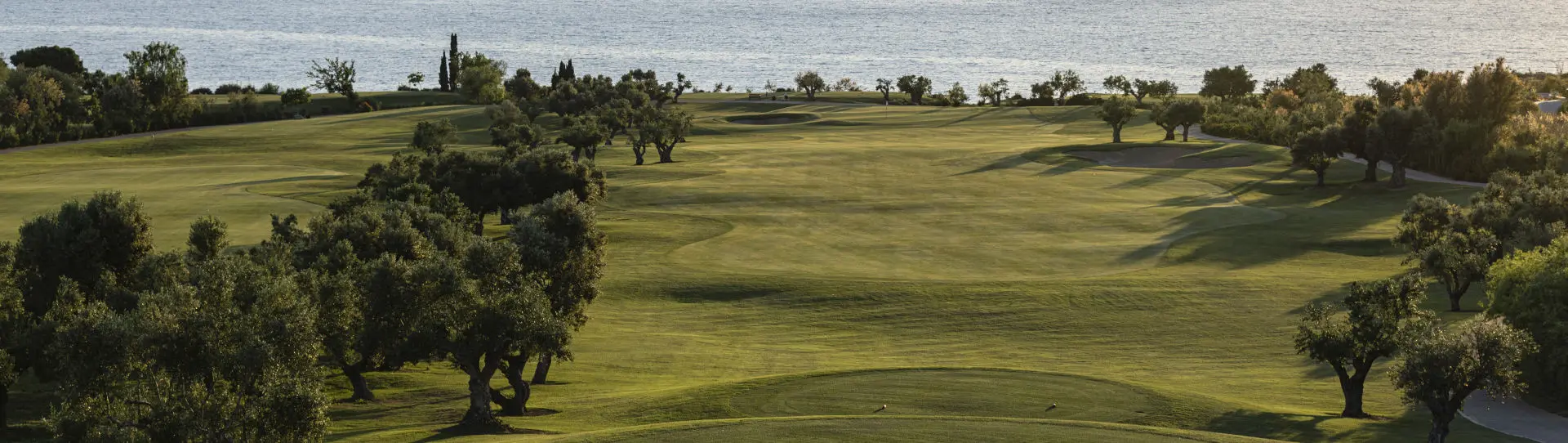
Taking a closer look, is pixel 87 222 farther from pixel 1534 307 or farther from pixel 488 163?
pixel 1534 307

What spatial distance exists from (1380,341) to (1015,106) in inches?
5903

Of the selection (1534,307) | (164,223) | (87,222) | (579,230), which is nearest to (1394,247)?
(1534,307)

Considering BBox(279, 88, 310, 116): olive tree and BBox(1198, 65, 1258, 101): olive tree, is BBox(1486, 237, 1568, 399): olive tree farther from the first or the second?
BBox(279, 88, 310, 116): olive tree

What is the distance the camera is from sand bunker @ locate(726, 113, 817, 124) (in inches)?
6649

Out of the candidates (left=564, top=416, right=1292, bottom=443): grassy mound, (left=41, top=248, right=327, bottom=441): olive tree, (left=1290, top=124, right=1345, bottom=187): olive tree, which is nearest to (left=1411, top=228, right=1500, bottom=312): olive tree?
(left=564, top=416, right=1292, bottom=443): grassy mound

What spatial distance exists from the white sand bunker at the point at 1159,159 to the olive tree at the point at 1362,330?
75.9 m

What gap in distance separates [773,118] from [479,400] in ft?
436

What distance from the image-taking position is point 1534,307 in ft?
150

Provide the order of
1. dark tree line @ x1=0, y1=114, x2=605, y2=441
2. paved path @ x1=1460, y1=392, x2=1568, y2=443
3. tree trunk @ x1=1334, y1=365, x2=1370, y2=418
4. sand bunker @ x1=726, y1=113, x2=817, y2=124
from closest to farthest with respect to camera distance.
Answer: dark tree line @ x1=0, y1=114, x2=605, y2=441
paved path @ x1=1460, y1=392, x2=1568, y2=443
tree trunk @ x1=1334, y1=365, x2=1370, y2=418
sand bunker @ x1=726, y1=113, x2=817, y2=124

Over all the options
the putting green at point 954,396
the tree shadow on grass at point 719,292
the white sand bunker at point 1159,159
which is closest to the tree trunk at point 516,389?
the putting green at point 954,396

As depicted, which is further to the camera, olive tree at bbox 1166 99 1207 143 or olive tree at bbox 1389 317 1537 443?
olive tree at bbox 1166 99 1207 143

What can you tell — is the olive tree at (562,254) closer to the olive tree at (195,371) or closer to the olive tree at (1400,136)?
the olive tree at (195,371)

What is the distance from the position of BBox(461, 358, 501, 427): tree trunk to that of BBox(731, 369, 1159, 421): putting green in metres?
7.84

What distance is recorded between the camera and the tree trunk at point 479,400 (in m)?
39.9
